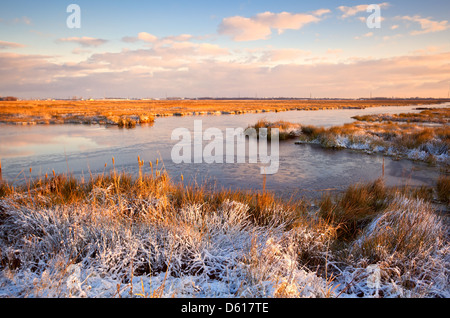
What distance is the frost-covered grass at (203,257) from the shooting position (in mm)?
2723

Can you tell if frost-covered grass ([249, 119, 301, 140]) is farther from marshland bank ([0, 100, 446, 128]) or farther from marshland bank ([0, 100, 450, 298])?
marshland bank ([0, 100, 450, 298])

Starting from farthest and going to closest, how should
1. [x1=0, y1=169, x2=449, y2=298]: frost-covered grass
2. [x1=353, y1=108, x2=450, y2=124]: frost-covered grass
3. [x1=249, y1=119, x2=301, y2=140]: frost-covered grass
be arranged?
[x1=353, y1=108, x2=450, y2=124]: frost-covered grass
[x1=249, y1=119, x2=301, y2=140]: frost-covered grass
[x1=0, y1=169, x2=449, y2=298]: frost-covered grass

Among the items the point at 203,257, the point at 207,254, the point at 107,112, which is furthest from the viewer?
the point at 107,112

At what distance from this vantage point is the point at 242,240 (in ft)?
12.6

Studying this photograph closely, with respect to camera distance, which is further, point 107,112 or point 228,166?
point 107,112

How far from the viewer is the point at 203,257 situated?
11.2 feet

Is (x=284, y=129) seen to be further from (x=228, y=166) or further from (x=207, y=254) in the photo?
(x=207, y=254)

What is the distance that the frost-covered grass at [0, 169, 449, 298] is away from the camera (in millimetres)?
2723

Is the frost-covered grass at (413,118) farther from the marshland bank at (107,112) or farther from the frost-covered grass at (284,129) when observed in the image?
the marshland bank at (107,112)

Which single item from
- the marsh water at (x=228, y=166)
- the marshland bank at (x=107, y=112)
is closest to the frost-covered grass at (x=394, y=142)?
the marsh water at (x=228, y=166)

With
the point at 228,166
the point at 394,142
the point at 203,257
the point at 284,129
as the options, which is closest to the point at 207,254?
the point at 203,257

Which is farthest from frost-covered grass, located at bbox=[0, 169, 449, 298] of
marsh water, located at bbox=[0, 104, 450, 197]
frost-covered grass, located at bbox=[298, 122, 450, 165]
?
frost-covered grass, located at bbox=[298, 122, 450, 165]

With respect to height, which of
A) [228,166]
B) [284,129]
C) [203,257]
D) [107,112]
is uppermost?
[107,112]
